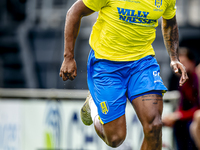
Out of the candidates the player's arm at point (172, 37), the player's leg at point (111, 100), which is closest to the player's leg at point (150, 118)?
the player's leg at point (111, 100)

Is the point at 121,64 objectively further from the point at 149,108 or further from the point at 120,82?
the point at 149,108

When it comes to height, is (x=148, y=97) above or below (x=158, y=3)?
below

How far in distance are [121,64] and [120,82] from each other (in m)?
0.19

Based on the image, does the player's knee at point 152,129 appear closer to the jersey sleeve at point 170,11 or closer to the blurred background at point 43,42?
the jersey sleeve at point 170,11

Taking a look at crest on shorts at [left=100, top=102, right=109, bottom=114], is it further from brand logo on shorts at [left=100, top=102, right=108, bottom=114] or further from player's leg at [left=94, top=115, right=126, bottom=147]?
player's leg at [left=94, top=115, right=126, bottom=147]

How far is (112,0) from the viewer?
3.41 meters

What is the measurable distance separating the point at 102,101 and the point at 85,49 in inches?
295

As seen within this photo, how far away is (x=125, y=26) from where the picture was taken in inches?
137

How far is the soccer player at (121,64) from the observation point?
11.1ft

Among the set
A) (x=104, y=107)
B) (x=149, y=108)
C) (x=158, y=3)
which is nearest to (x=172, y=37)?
(x=158, y=3)

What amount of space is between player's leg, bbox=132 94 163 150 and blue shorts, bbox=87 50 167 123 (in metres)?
0.09

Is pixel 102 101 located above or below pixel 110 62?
below

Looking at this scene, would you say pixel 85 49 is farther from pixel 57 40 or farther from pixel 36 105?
pixel 36 105

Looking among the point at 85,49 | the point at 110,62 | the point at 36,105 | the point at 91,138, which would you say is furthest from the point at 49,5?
the point at 110,62
